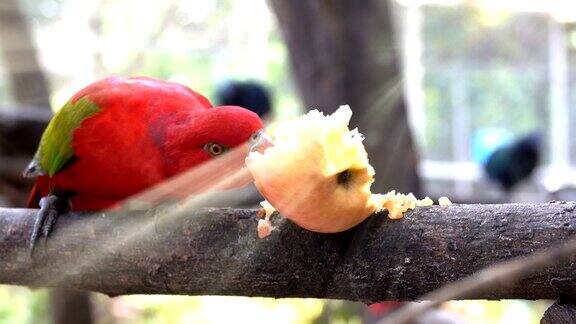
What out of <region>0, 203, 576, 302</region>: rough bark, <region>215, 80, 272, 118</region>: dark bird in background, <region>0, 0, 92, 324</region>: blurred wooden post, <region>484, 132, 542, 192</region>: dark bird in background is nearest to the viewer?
<region>0, 203, 576, 302</region>: rough bark

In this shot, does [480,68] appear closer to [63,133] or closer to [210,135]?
[63,133]

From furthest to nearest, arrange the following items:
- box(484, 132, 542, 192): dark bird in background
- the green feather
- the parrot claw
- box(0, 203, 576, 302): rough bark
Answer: box(484, 132, 542, 192): dark bird in background
the green feather
the parrot claw
box(0, 203, 576, 302): rough bark

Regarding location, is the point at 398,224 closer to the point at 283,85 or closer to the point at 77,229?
the point at 77,229

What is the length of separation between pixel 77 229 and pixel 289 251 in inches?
13.0

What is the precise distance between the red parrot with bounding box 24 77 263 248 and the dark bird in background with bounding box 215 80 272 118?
2457 millimetres

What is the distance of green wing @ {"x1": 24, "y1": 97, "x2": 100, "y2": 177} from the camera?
1.08 m

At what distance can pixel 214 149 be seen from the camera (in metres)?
0.91

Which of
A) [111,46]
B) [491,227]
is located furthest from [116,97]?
[111,46]

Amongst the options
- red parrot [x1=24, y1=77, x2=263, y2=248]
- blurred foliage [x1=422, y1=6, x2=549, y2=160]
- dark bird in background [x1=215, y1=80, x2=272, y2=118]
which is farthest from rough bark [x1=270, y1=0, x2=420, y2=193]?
blurred foliage [x1=422, y1=6, x2=549, y2=160]

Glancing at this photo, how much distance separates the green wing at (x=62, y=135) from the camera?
1.08 m

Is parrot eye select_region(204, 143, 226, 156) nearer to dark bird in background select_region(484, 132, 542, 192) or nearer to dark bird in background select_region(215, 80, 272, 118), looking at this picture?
dark bird in background select_region(215, 80, 272, 118)

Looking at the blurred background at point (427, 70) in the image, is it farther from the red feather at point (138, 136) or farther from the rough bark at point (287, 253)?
the rough bark at point (287, 253)

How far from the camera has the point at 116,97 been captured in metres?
1.06

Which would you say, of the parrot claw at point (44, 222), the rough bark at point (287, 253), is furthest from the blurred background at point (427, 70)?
the rough bark at point (287, 253)
